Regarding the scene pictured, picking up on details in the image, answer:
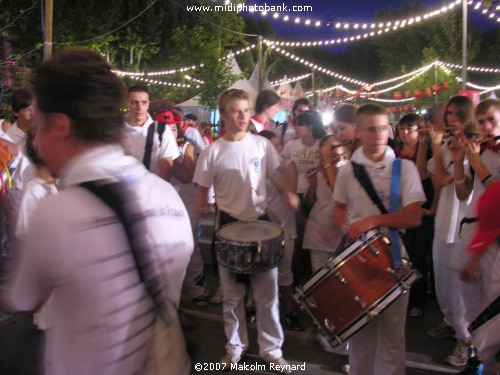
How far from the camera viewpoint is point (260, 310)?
12.4ft

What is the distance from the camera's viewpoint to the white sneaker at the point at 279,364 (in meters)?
3.70

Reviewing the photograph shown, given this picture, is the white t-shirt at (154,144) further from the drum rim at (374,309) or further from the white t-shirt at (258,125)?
the drum rim at (374,309)

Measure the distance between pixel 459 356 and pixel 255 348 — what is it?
1827mm

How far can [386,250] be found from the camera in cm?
289

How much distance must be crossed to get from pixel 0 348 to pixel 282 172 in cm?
321

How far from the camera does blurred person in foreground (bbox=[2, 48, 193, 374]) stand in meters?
1.18

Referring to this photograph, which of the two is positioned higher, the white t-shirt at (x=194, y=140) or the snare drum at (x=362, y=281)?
the white t-shirt at (x=194, y=140)

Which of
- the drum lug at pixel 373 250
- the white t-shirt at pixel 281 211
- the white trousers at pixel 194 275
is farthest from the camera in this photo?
the white trousers at pixel 194 275

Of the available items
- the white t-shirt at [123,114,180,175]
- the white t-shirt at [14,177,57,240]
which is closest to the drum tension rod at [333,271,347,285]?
the white t-shirt at [14,177,57,240]

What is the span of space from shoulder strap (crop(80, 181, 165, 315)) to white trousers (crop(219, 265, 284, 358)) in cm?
248

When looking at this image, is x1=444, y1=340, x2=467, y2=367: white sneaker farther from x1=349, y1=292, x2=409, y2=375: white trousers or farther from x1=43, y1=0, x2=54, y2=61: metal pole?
x1=43, y1=0, x2=54, y2=61: metal pole

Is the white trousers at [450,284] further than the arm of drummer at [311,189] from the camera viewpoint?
No

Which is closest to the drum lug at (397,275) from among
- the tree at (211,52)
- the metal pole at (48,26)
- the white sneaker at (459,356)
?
the white sneaker at (459,356)

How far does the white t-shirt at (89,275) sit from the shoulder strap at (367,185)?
2.04m
